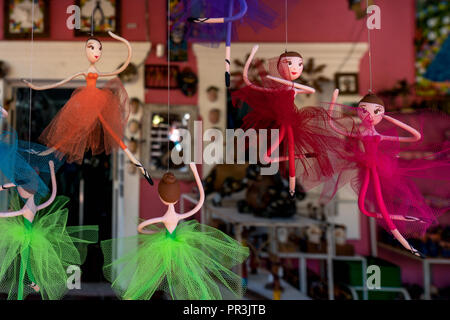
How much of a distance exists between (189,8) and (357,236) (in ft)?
7.53

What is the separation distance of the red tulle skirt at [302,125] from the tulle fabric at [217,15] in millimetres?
226

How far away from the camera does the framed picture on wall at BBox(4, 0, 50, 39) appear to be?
8.61 ft

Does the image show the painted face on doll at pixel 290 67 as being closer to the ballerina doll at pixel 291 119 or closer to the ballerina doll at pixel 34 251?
the ballerina doll at pixel 291 119

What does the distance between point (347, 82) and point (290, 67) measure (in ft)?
6.89

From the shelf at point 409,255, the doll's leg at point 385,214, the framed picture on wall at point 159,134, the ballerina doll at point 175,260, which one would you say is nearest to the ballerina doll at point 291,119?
the doll's leg at point 385,214

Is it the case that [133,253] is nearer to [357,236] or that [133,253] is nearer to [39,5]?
[357,236]

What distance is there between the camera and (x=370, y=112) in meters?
0.86

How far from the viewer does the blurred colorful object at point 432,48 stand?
8.91 feet

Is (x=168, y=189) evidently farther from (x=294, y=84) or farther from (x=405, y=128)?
(x=405, y=128)

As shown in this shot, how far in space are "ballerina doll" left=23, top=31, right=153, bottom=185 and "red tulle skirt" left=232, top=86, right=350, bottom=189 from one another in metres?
0.31

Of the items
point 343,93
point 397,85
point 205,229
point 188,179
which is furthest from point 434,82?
point 205,229

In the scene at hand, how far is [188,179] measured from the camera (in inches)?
109

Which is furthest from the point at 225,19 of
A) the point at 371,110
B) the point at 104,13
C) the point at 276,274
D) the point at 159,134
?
the point at 104,13

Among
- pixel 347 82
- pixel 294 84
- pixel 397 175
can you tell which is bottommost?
pixel 397 175
